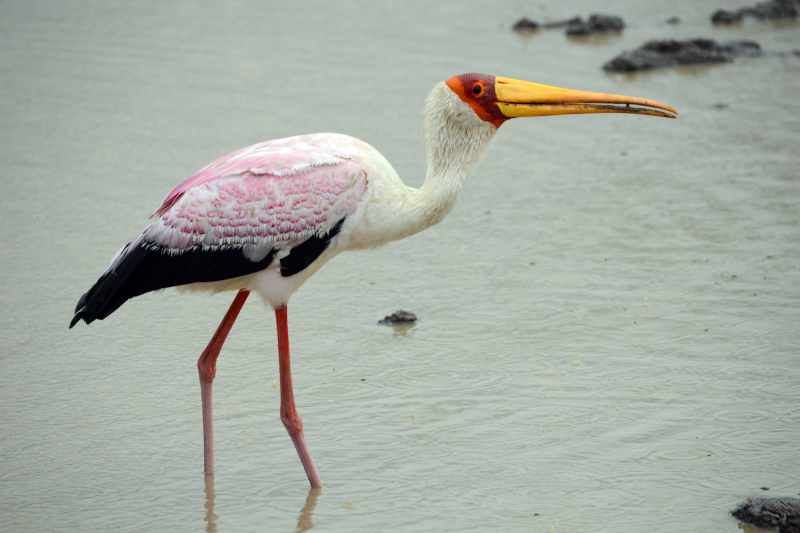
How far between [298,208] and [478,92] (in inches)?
31.7

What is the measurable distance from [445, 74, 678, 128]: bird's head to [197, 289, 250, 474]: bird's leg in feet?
3.86

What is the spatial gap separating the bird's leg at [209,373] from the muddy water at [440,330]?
0.11m

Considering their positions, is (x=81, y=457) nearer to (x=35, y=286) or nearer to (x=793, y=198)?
(x=35, y=286)

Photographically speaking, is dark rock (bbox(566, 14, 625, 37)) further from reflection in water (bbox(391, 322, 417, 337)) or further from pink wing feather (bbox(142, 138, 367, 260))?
pink wing feather (bbox(142, 138, 367, 260))

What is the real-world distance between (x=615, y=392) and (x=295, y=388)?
4.60ft

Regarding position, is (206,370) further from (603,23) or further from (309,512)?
(603,23)

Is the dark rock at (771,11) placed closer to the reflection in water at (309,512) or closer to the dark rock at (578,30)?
the dark rock at (578,30)

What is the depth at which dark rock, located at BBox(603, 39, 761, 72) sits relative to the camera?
9.65 m

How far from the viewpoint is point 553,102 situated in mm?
3904

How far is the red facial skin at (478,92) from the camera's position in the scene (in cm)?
387

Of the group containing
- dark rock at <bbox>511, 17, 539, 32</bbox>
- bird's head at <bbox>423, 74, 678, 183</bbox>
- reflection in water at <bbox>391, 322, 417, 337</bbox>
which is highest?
dark rock at <bbox>511, 17, 539, 32</bbox>

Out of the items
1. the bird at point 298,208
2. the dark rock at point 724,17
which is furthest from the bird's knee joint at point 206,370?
the dark rock at point 724,17

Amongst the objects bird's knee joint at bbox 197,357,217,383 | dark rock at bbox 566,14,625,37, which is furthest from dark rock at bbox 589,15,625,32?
bird's knee joint at bbox 197,357,217,383

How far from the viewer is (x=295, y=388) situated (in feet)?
15.1
